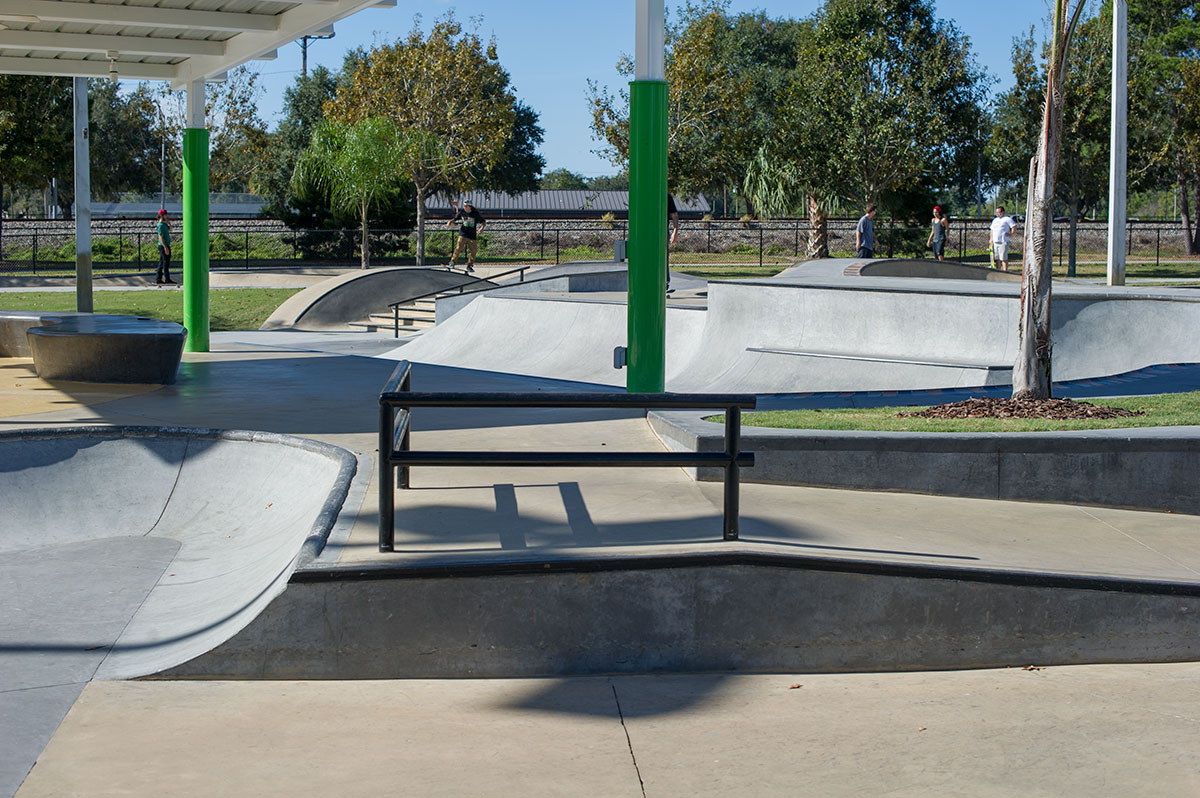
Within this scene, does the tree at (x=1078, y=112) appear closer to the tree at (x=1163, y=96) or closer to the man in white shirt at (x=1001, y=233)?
the tree at (x=1163, y=96)

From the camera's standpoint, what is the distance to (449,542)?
5461mm

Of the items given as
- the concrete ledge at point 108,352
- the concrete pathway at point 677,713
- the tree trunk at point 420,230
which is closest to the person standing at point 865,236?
the tree trunk at point 420,230

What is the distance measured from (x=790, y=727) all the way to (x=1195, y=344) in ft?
32.4

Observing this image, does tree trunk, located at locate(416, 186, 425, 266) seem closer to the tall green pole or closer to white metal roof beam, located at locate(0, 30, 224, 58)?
white metal roof beam, located at locate(0, 30, 224, 58)

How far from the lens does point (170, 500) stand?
7.72 m

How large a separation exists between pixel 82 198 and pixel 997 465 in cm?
1318

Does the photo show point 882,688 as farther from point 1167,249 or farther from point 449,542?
point 1167,249

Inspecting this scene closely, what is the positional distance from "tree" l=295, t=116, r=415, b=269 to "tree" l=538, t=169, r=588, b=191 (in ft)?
256

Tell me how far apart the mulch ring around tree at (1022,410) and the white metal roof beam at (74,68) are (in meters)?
11.4

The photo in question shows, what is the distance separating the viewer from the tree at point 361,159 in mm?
35062

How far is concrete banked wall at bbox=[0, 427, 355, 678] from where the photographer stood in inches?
246

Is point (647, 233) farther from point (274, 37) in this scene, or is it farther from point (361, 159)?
point (361, 159)

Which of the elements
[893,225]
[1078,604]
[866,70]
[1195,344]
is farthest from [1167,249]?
[1078,604]

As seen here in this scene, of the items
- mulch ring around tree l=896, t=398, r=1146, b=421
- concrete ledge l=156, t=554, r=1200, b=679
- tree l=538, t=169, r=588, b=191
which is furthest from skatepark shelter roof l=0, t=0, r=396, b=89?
tree l=538, t=169, r=588, b=191
